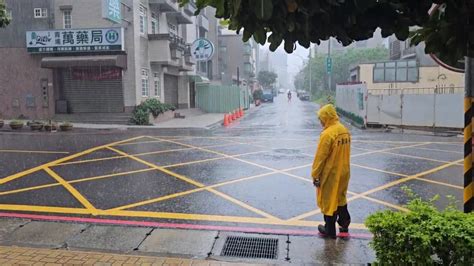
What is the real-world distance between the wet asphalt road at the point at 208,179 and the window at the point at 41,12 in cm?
1078

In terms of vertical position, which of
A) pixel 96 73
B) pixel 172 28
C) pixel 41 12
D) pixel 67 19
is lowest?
pixel 96 73

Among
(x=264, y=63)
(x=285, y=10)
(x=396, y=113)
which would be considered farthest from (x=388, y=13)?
(x=264, y=63)

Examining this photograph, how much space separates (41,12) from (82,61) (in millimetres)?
4926

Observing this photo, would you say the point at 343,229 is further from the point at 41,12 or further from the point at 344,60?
the point at 344,60

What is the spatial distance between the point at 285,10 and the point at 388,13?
2.10 feet

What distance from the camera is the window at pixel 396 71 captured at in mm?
38438

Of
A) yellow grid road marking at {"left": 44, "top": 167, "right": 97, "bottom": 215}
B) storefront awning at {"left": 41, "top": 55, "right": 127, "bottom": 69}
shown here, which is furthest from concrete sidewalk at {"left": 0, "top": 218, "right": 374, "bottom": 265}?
storefront awning at {"left": 41, "top": 55, "right": 127, "bottom": 69}

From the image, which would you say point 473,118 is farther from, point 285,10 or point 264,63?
point 264,63

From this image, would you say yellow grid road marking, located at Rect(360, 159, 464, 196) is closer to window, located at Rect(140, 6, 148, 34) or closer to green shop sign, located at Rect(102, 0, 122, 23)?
green shop sign, located at Rect(102, 0, 122, 23)

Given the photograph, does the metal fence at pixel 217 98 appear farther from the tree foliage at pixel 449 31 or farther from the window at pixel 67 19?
the tree foliage at pixel 449 31

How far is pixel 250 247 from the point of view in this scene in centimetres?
516

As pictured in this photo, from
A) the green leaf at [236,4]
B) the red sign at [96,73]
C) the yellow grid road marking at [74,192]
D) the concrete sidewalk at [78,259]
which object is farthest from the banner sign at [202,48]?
the green leaf at [236,4]

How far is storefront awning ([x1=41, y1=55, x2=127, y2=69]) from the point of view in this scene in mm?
21812

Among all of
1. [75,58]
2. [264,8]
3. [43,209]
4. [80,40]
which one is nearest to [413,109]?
[43,209]
